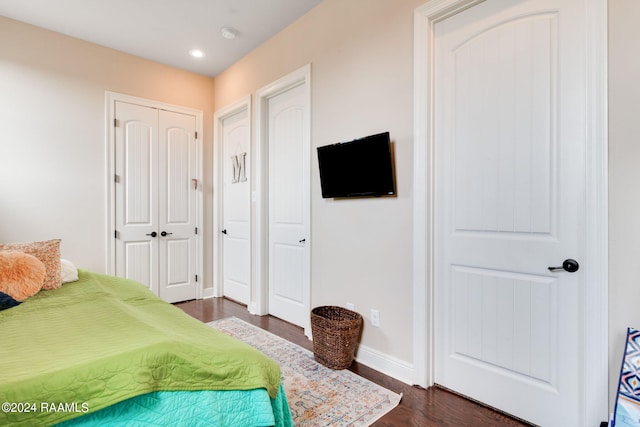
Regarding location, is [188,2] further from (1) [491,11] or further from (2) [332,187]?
(1) [491,11]

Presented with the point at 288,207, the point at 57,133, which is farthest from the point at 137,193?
the point at 288,207

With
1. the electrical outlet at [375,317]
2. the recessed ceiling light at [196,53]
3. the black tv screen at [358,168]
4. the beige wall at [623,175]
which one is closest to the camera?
the beige wall at [623,175]

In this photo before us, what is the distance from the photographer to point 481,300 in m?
1.86

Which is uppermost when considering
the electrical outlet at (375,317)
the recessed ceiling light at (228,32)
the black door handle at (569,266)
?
the recessed ceiling light at (228,32)

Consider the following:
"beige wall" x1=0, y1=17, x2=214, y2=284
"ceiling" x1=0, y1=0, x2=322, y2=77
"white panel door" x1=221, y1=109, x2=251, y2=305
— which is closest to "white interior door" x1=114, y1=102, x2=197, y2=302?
"beige wall" x1=0, y1=17, x2=214, y2=284

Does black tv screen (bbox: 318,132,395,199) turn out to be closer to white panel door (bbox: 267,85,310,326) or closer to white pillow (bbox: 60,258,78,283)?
white panel door (bbox: 267,85,310,326)

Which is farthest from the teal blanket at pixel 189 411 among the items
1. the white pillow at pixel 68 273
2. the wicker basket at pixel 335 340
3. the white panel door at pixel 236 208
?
the white panel door at pixel 236 208

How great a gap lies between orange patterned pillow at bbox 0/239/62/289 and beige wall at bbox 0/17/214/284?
1060mm

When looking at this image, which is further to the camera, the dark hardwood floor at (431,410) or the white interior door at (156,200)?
the white interior door at (156,200)

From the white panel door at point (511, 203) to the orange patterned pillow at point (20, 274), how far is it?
2.46 metres

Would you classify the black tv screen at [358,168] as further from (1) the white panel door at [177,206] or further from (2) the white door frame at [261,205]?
(1) the white panel door at [177,206]

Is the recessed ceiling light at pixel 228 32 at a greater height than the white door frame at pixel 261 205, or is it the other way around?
the recessed ceiling light at pixel 228 32

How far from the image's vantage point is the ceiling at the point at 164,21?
9.03ft

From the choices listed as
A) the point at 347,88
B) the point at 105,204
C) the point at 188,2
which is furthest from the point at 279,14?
the point at 105,204
